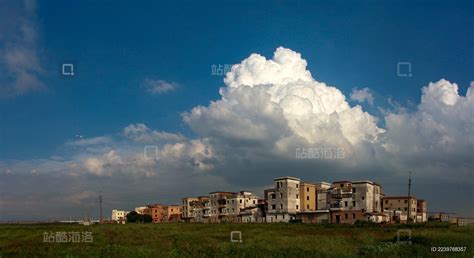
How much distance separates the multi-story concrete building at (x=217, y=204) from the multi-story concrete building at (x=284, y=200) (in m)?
13.7

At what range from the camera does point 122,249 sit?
68.5 feet

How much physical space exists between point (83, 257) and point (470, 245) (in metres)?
18.4

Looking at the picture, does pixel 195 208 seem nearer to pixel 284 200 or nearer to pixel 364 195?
pixel 284 200

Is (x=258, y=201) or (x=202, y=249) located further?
(x=258, y=201)

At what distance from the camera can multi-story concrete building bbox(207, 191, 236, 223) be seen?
7938 centimetres

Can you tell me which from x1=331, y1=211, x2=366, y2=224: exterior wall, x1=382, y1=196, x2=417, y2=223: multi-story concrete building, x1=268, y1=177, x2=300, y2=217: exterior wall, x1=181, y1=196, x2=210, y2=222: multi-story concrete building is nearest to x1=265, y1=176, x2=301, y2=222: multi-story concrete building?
x1=268, y1=177, x2=300, y2=217: exterior wall

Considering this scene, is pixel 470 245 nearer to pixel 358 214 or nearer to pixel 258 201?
pixel 358 214

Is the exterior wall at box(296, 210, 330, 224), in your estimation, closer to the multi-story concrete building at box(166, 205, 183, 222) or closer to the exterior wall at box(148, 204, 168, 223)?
the multi-story concrete building at box(166, 205, 183, 222)

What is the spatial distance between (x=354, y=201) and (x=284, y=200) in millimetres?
10629

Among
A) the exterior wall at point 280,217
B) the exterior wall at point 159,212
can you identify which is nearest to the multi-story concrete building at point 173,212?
the exterior wall at point 159,212

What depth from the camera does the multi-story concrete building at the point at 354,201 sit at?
60.2 meters

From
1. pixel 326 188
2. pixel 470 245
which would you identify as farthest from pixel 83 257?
pixel 326 188

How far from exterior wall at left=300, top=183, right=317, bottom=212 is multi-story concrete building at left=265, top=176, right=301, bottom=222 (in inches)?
48.0

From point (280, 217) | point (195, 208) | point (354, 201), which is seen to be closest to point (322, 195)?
point (354, 201)
